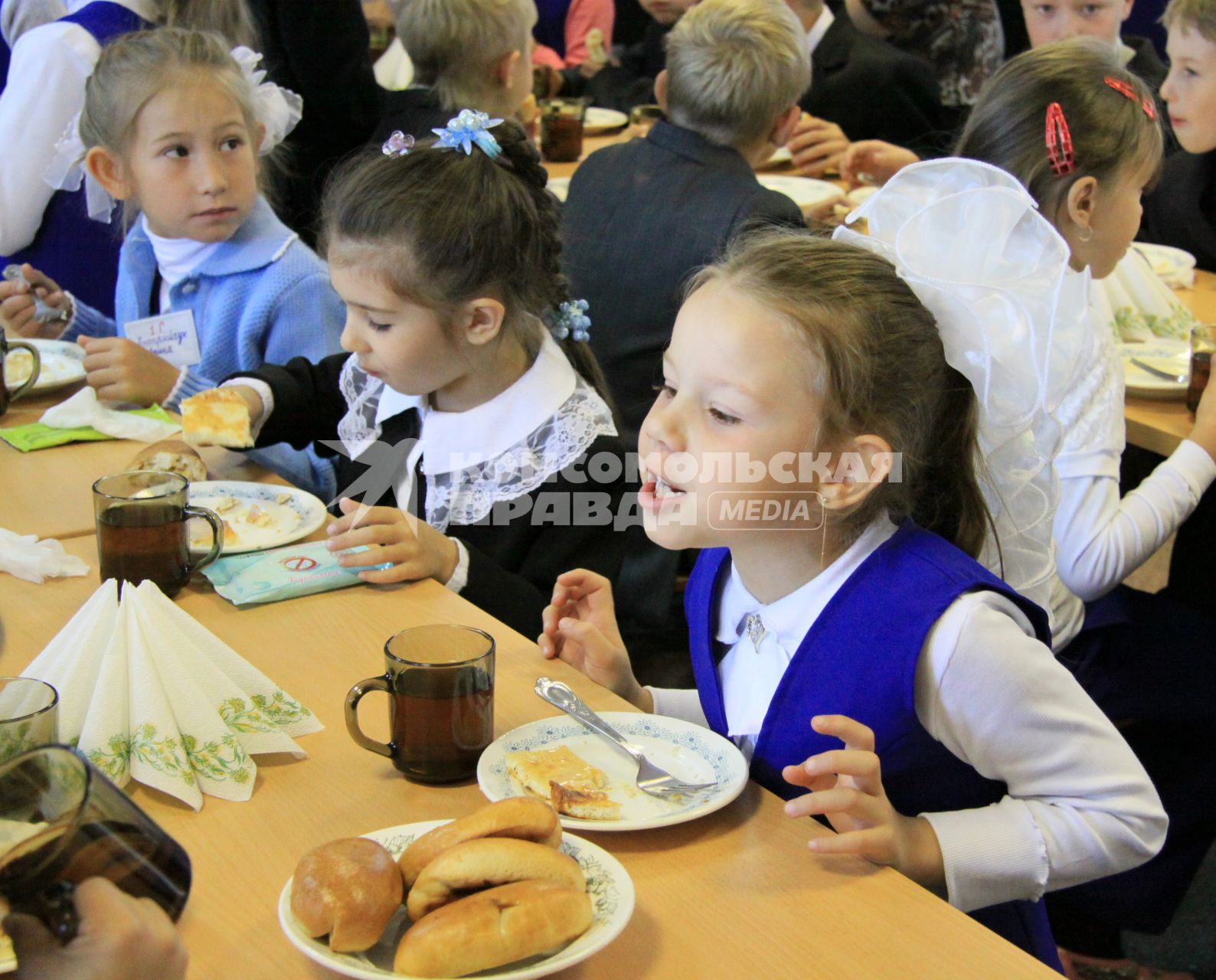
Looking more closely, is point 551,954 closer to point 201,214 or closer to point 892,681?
point 892,681

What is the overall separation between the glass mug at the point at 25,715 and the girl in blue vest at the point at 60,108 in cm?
184

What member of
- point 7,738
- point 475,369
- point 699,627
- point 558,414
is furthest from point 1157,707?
point 7,738

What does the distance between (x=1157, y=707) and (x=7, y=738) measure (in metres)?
1.57

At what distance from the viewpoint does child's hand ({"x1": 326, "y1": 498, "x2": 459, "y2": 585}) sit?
141cm

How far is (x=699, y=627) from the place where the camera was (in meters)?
1.39

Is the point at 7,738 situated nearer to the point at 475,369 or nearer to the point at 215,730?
the point at 215,730

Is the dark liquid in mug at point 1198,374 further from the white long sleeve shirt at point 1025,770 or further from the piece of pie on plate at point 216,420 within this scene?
the piece of pie on plate at point 216,420

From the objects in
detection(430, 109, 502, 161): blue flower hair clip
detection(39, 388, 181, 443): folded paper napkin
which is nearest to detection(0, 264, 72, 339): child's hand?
detection(39, 388, 181, 443): folded paper napkin

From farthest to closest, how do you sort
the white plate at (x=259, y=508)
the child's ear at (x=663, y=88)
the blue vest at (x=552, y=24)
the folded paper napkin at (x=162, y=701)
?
the blue vest at (x=552, y=24)
the child's ear at (x=663, y=88)
the white plate at (x=259, y=508)
the folded paper napkin at (x=162, y=701)

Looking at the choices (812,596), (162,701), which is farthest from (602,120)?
(162,701)

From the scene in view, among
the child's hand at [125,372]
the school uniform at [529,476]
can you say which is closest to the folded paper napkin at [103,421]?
the child's hand at [125,372]

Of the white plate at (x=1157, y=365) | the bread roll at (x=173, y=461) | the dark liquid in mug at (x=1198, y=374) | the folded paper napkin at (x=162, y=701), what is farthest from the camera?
the white plate at (x=1157, y=365)

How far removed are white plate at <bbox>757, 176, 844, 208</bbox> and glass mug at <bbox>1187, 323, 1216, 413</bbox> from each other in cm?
130

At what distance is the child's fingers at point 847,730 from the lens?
3.12ft
